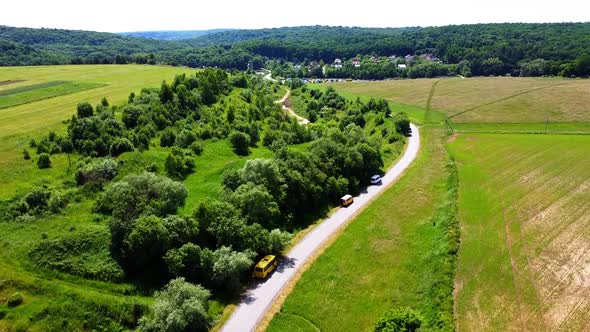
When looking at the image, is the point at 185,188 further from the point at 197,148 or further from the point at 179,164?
the point at 197,148

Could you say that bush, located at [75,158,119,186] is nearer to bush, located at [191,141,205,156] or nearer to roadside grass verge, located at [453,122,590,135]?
bush, located at [191,141,205,156]

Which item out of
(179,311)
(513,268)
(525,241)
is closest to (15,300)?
(179,311)

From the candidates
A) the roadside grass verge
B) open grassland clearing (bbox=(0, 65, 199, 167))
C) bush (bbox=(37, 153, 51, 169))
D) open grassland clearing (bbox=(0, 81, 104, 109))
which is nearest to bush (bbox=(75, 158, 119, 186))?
bush (bbox=(37, 153, 51, 169))

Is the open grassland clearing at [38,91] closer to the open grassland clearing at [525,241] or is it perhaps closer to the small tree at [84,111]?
the small tree at [84,111]

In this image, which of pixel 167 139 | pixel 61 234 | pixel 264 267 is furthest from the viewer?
pixel 167 139

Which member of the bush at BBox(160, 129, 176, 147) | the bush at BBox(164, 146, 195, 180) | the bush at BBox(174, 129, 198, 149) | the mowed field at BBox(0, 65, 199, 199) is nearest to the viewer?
the mowed field at BBox(0, 65, 199, 199)

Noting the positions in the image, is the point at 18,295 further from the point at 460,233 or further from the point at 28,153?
the point at 460,233

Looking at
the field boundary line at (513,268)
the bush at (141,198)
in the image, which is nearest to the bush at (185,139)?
the bush at (141,198)
